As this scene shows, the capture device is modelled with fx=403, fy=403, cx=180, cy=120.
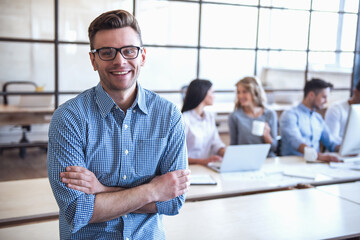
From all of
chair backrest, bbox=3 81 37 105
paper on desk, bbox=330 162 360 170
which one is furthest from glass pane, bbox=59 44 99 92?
paper on desk, bbox=330 162 360 170

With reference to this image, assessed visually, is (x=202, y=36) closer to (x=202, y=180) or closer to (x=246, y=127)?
(x=246, y=127)

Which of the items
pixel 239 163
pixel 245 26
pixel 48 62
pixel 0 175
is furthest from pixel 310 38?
pixel 0 175

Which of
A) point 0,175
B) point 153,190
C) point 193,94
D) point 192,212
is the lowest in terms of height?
point 0,175

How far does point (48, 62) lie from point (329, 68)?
3895 mm

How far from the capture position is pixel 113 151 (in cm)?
145

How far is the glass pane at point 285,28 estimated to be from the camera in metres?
4.35

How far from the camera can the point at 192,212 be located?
1929 millimetres

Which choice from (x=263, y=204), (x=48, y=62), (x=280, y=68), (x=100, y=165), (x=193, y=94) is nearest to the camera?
(x=100, y=165)

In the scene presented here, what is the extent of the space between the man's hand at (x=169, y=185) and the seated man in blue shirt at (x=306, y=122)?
2034mm

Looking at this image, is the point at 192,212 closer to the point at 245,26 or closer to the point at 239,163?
the point at 239,163

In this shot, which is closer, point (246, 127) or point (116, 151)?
point (116, 151)

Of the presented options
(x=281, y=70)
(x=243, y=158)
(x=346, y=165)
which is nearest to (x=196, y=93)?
(x=243, y=158)

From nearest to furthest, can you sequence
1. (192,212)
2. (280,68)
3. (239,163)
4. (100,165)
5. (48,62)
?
(100,165) < (192,212) < (239,163) < (48,62) < (280,68)

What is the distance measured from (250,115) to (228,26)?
177 centimetres
